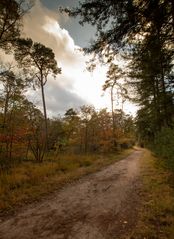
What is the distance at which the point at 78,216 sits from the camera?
6.04m

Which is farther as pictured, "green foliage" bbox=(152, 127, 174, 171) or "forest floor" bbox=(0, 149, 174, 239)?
"green foliage" bbox=(152, 127, 174, 171)

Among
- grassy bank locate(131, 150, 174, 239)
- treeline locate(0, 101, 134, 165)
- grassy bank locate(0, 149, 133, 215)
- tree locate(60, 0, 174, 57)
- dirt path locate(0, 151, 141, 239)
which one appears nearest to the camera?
grassy bank locate(131, 150, 174, 239)

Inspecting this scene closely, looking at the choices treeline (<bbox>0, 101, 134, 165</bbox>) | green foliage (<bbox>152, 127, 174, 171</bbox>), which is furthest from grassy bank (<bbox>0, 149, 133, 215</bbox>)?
green foliage (<bbox>152, 127, 174, 171</bbox>)

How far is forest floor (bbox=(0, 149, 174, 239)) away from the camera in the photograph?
16.2 ft

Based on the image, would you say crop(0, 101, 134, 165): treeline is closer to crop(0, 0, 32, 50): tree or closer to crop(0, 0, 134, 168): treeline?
crop(0, 0, 134, 168): treeline

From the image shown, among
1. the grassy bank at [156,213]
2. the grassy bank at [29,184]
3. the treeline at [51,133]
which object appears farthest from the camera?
the treeline at [51,133]

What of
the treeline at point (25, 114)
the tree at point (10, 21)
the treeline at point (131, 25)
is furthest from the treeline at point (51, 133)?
the treeline at point (131, 25)

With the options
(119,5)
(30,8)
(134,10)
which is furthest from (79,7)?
(30,8)

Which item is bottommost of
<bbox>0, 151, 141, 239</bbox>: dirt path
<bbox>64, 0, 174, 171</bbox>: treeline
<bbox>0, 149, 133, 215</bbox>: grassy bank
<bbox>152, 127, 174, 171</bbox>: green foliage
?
<bbox>0, 151, 141, 239</bbox>: dirt path

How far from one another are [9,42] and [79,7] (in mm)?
6199

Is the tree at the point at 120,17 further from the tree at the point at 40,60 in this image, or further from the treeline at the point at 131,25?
the tree at the point at 40,60

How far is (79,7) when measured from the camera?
6988 mm

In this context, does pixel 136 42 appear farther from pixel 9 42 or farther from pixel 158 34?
pixel 9 42

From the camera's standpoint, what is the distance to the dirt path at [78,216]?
4980 mm
